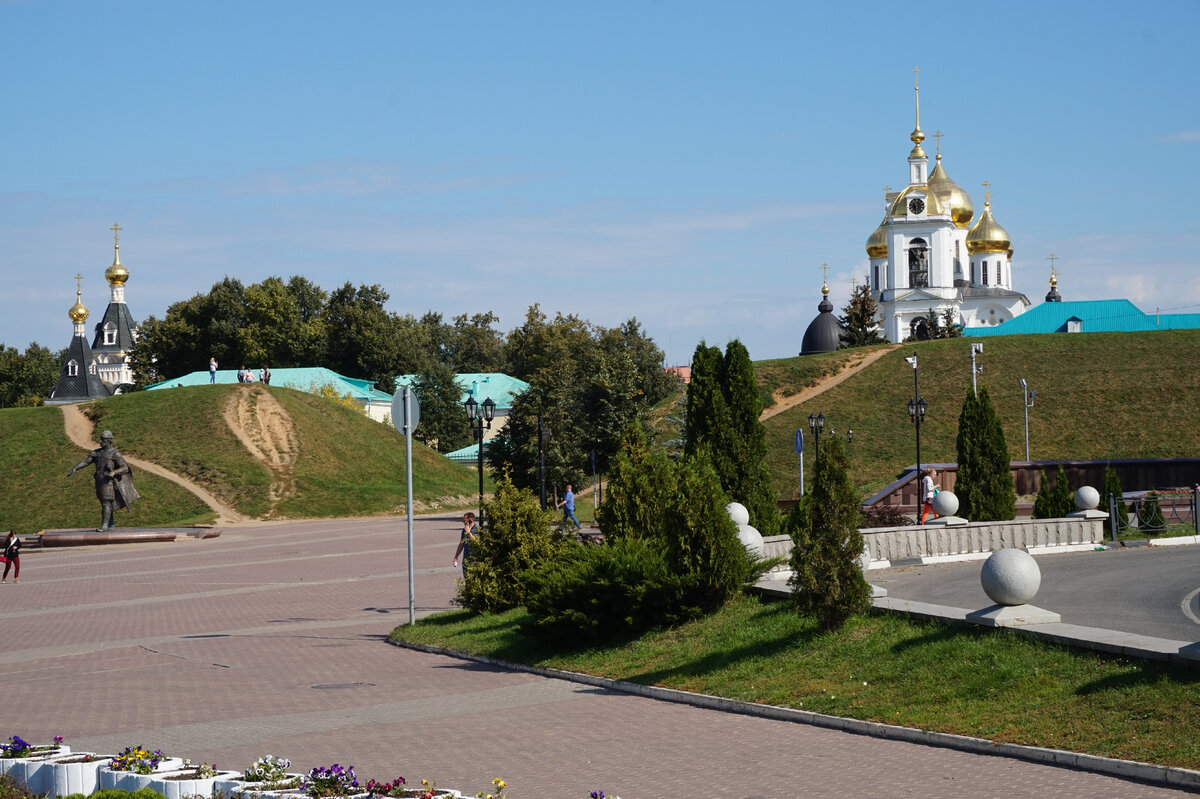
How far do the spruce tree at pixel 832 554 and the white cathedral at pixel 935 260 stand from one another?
8628 centimetres

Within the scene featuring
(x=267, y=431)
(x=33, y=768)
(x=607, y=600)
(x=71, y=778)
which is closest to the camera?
(x=71, y=778)

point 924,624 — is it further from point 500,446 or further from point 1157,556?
point 500,446

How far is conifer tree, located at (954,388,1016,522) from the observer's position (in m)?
24.3

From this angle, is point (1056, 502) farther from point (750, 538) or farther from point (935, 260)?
point (935, 260)

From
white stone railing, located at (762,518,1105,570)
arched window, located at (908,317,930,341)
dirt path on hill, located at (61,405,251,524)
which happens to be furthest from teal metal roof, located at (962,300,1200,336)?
white stone railing, located at (762,518,1105,570)

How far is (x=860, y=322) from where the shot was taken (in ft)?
284

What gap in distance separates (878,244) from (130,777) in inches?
3995

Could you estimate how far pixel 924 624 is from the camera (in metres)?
11.0

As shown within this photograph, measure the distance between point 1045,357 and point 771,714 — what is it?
2209 inches

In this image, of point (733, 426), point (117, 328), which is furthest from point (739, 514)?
point (117, 328)

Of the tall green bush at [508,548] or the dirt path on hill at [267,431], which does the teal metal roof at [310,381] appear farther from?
the tall green bush at [508,548]

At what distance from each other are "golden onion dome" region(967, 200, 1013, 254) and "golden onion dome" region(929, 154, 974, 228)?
7.14 ft

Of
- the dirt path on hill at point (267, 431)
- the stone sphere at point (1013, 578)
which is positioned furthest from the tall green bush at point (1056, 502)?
the dirt path on hill at point (267, 431)

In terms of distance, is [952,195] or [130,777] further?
[952,195]
